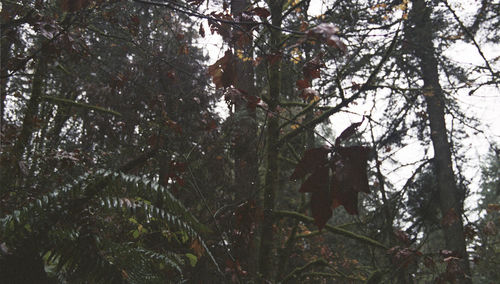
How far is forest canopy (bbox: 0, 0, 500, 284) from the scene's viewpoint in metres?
1.66

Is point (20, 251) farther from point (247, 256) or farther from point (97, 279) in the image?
point (247, 256)

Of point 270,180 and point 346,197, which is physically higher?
point 270,180

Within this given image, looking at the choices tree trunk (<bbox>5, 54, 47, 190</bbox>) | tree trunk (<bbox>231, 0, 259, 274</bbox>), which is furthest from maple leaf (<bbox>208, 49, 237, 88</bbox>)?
tree trunk (<bbox>5, 54, 47, 190</bbox>)

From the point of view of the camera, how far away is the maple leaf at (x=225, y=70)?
186 centimetres

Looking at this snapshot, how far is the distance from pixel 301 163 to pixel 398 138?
8053 mm

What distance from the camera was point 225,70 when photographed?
1854 millimetres

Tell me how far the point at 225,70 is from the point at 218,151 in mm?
3154

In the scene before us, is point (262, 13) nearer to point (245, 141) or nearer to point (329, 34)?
point (329, 34)

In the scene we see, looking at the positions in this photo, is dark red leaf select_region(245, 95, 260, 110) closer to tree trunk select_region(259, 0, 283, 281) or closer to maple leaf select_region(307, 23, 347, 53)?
maple leaf select_region(307, 23, 347, 53)

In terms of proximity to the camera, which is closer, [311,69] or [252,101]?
[252,101]

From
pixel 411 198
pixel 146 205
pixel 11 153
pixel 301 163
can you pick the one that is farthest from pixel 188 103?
pixel 411 198

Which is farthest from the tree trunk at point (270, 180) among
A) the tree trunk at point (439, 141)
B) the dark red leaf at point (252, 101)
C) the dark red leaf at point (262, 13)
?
the tree trunk at point (439, 141)

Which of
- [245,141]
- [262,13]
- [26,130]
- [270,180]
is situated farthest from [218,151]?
[262,13]

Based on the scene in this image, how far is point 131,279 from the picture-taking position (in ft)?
7.02
